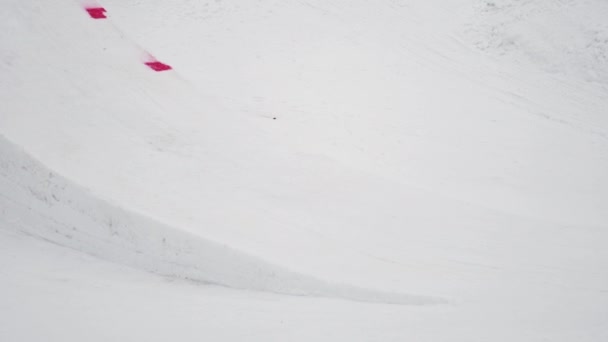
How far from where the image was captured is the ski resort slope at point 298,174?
11.1 feet

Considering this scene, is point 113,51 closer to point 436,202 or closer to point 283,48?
point 283,48

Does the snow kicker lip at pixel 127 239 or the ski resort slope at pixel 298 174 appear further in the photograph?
the snow kicker lip at pixel 127 239

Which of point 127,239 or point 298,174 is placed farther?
point 298,174

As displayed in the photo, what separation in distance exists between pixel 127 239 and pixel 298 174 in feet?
5.95

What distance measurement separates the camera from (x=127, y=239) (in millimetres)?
3855

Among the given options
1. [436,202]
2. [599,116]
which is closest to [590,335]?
[436,202]

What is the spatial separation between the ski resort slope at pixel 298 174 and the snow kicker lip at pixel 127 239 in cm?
2

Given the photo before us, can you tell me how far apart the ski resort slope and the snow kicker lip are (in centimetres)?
2

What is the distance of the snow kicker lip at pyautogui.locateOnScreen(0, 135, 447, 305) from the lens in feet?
12.1

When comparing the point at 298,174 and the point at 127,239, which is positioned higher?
the point at 298,174

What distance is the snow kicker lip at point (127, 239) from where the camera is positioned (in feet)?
12.1

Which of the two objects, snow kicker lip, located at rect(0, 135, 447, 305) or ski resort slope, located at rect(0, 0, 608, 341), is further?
snow kicker lip, located at rect(0, 135, 447, 305)

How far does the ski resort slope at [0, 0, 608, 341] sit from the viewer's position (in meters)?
3.40

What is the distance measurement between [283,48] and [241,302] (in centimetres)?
425
